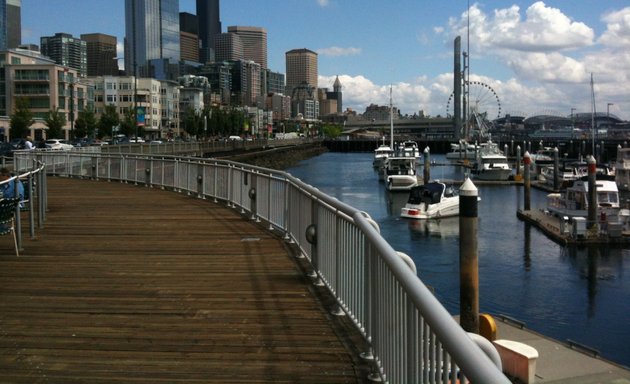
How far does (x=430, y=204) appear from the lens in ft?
156

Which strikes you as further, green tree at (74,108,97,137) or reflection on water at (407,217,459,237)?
green tree at (74,108,97,137)

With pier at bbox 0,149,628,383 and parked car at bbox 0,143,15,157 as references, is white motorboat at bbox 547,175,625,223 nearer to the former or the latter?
pier at bbox 0,149,628,383

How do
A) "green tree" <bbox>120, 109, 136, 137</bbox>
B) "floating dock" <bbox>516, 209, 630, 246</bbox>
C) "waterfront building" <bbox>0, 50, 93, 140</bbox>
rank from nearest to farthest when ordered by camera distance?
"floating dock" <bbox>516, 209, 630, 246</bbox>, "waterfront building" <bbox>0, 50, 93, 140</bbox>, "green tree" <bbox>120, 109, 136, 137</bbox>

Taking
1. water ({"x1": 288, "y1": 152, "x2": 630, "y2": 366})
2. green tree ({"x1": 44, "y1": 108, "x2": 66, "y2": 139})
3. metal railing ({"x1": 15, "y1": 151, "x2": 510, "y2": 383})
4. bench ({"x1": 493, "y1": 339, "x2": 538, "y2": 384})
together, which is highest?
green tree ({"x1": 44, "y1": 108, "x2": 66, "y2": 139})

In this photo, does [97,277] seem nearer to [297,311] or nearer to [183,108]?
[297,311]

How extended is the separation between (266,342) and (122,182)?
21699 millimetres

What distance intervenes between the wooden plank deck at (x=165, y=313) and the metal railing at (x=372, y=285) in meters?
0.34

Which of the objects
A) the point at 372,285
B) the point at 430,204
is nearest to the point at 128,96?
the point at 430,204

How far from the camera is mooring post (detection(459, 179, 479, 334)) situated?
1552cm

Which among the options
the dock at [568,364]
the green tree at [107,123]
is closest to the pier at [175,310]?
the dock at [568,364]

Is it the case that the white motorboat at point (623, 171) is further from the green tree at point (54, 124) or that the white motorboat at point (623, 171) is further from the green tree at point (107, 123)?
the green tree at point (107, 123)

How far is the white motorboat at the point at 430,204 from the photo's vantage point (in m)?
47.0

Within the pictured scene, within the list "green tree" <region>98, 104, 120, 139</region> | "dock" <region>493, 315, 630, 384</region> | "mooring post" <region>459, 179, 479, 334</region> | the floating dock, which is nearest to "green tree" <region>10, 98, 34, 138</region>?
"green tree" <region>98, 104, 120, 139</region>

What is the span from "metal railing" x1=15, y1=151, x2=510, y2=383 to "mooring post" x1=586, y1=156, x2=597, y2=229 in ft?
90.5
